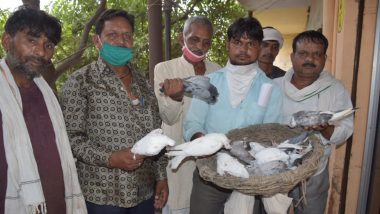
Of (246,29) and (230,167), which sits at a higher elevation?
(246,29)

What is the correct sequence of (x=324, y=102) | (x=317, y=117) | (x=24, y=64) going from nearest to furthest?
1. (x=24, y=64)
2. (x=317, y=117)
3. (x=324, y=102)

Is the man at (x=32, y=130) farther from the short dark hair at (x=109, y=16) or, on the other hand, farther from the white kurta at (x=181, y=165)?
the white kurta at (x=181, y=165)

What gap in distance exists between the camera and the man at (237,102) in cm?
252

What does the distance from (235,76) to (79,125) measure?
113cm

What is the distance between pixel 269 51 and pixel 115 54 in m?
2.03

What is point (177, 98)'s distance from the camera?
95.7 inches

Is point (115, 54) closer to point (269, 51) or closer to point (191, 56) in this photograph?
point (191, 56)

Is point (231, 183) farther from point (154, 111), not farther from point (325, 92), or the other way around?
point (325, 92)

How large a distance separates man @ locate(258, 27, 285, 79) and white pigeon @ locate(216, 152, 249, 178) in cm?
187

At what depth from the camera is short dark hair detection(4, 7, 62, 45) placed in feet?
6.39

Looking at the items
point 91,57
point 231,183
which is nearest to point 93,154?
point 231,183

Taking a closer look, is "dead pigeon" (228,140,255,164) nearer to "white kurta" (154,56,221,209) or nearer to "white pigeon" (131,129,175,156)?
"white pigeon" (131,129,175,156)

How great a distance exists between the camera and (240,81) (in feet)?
8.44

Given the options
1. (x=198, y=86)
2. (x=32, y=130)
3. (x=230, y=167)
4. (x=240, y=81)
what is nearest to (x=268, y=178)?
Result: (x=230, y=167)
